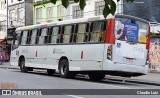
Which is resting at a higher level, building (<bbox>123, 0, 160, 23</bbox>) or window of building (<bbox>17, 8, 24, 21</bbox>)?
window of building (<bbox>17, 8, 24, 21</bbox>)

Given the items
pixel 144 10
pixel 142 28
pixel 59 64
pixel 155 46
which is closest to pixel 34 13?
pixel 144 10

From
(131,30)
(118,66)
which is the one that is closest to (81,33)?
(131,30)

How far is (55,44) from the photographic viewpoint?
21844 mm

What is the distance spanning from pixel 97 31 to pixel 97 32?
0.05 metres

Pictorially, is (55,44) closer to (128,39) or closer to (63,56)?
(63,56)

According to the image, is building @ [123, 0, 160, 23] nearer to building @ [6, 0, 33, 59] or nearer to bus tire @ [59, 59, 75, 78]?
bus tire @ [59, 59, 75, 78]

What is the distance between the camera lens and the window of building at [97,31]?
17.9m

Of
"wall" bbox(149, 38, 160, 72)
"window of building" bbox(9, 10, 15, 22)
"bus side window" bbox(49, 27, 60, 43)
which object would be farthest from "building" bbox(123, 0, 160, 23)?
"window of building" bbox(9, 10, 15, 22)

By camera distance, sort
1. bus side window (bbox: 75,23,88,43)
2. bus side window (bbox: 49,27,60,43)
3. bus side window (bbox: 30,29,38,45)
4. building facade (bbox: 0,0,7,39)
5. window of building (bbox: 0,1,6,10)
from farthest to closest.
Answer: window of building (bbox: 0,1,6,10) < building facade (bbox: 0,0,7,39) < bus side window (bbox: 30,29,38,45) < bus side window (bbox: 49,27,60,43) < bus side window (bbox: 75,23,88,43)

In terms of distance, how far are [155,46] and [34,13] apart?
2475cm

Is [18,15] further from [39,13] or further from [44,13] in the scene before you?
[44,13]

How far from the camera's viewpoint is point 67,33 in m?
20.9

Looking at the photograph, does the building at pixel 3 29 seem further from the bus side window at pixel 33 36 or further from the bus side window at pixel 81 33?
the bus side window at pixel 81 33

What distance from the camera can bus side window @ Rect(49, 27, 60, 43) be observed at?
21.8 metres
